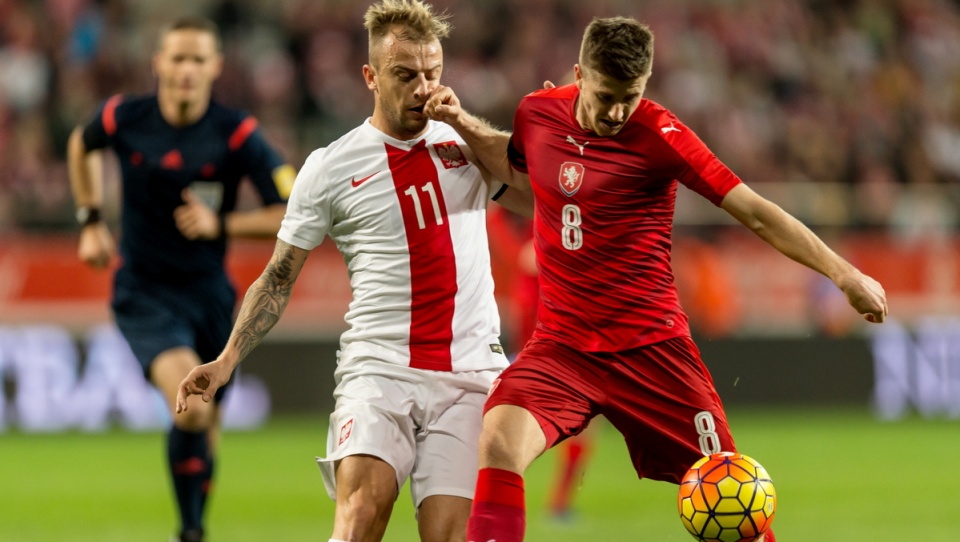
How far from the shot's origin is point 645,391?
5.38 meters

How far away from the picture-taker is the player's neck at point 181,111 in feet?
24.5

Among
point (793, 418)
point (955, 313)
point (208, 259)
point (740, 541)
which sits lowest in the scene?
point (793, 418)

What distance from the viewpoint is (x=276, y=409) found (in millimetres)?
14000

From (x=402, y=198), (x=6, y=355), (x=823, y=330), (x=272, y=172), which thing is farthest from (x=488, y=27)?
(x=402, y=198)

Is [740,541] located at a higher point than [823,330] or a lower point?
higher

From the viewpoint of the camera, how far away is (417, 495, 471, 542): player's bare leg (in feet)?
17.0

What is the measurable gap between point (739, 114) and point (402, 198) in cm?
1233

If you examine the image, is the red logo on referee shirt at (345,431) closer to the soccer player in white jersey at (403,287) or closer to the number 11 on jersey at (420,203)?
the soccer player in white jersey at (403,287)

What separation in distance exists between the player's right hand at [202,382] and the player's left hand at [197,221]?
2.26m

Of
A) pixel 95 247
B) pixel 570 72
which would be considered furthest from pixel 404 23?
pixel 570 72

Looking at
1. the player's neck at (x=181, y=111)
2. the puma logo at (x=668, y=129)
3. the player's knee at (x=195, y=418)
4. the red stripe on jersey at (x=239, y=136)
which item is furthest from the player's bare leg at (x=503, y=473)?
the player's neck at (x=181, y=111)

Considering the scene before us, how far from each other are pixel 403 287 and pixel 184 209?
2.27 meters

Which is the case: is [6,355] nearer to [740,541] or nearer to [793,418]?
[793,418]

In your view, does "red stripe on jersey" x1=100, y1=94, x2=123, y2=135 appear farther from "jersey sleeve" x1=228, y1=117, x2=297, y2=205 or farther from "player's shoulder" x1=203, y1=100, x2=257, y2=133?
"jersey sleeve" x1=228, y1=117, x2=297, y2=205
